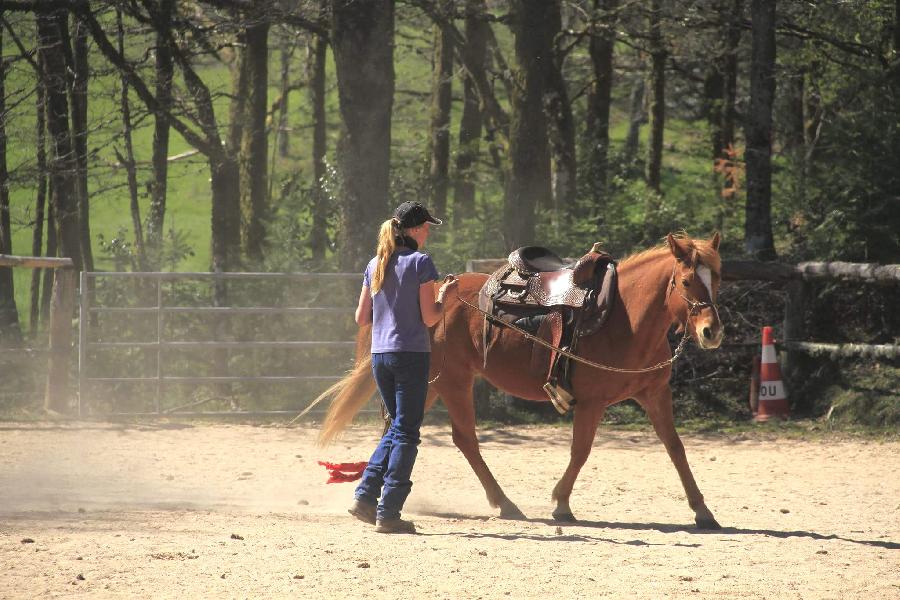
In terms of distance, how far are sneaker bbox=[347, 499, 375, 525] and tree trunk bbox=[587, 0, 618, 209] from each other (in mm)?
8966

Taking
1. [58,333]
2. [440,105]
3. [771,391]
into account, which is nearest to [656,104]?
[440,105]

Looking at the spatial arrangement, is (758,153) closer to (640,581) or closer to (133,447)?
(133,447)

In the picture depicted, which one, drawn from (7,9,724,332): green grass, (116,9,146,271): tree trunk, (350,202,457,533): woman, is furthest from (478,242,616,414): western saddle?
(116,9,146,271): tree trunk

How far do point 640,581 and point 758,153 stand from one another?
9259mm

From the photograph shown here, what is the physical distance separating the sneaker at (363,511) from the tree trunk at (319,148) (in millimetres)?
8256

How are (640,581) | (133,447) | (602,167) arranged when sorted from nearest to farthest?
1. (640,581)
2. (133,447)
3. (602,167)

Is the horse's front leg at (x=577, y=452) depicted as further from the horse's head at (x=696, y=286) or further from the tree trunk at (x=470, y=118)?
the tree trunk at (x=470, y=118)

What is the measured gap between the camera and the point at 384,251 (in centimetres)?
646

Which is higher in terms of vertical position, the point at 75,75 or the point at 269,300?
the point at 75,75

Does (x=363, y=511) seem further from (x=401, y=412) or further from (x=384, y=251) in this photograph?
(x=384, y=251)

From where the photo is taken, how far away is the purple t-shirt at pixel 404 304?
642 cm

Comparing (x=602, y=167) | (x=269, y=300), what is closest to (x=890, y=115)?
(x=602, y=167)

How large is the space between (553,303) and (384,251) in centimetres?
158

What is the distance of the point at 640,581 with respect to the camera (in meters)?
5.43
